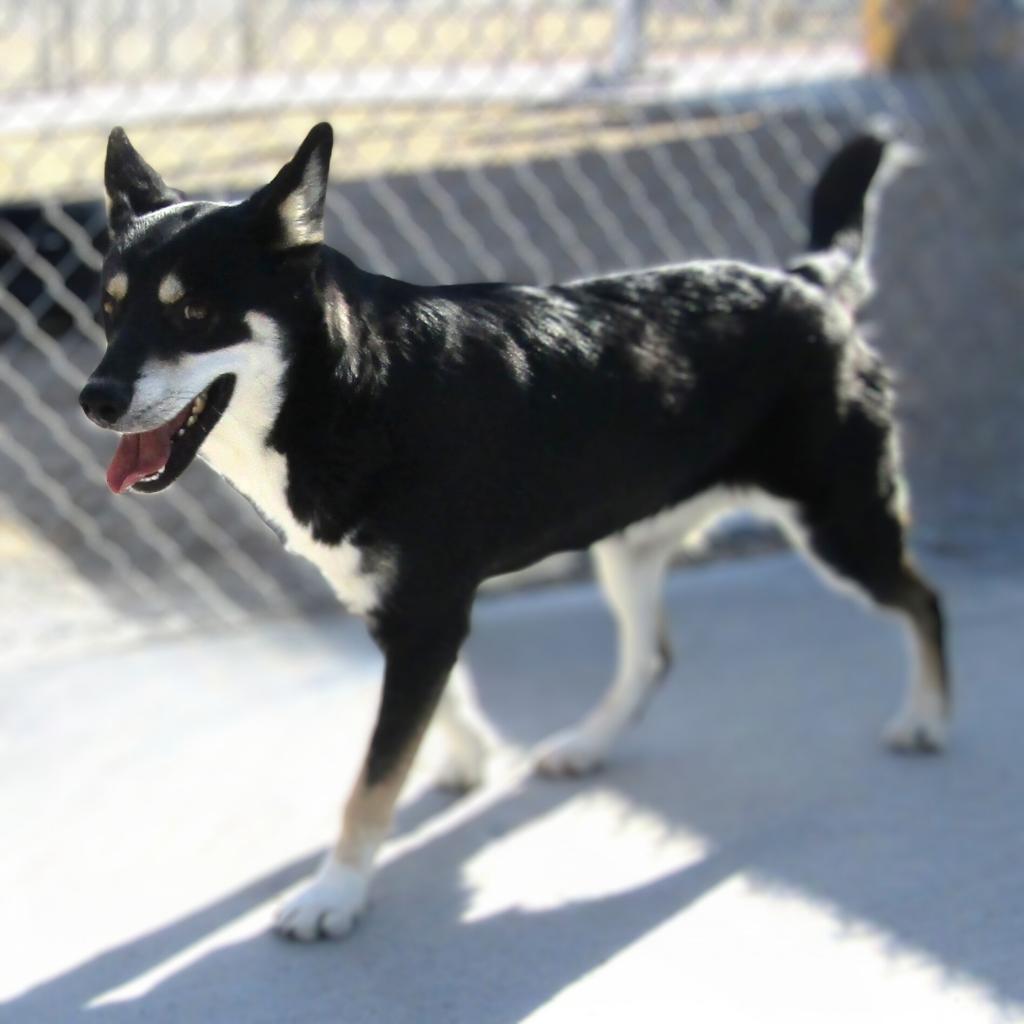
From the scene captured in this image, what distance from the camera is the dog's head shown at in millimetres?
1954

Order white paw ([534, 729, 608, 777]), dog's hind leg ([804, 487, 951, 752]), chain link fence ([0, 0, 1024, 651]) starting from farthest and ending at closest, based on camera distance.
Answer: chain link fence ([0, 0, 1024, 651])
white paw ([534, 729, 608, 777])
dog's hind leg ([804, 487, 951, 752])

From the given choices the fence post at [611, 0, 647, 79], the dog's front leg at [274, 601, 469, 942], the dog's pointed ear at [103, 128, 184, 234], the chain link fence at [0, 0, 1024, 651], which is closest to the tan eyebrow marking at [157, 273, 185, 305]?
the dog's pointed ear at [103, 128, 184, 234]

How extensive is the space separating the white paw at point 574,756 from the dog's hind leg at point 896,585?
566mm

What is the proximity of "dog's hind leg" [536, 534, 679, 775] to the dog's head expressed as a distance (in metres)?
1.07

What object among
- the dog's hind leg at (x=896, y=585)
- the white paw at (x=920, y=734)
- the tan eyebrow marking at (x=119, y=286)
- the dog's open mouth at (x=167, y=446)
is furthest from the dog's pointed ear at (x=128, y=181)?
the white paw at (x=920, y=734)

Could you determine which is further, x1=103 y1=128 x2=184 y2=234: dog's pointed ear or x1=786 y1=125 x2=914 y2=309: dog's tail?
x1=786 y1=125 x2=914 y2=309: dog's tail

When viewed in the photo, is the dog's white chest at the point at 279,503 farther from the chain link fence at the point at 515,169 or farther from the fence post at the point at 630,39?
the fence post at the point at 630,39

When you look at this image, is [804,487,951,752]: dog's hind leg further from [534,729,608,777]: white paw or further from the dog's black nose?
the dog's black nose

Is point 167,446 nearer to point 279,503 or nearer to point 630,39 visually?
point 279,503

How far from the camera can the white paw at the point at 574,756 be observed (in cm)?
290

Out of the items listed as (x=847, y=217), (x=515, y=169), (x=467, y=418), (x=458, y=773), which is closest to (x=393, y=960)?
(x=458, y=773)

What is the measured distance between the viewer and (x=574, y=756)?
9.53 ft

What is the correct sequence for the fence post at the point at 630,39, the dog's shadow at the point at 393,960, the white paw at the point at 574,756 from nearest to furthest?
the dog's shadow at the point at 393,960 < the white paw at the point at 574,756 < the fence post at the point at 630,39

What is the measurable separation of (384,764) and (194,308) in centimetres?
79
